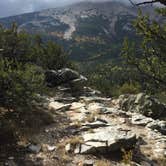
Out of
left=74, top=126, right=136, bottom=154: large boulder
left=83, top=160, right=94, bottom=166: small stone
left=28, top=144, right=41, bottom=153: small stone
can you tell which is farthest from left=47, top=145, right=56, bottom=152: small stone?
left=83, top=160, right=94, bottom=166: small stone

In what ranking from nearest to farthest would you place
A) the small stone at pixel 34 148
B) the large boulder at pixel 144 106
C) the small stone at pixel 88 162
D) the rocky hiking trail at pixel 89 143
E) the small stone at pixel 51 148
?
1. the small stone at pixel 88 162
2. the rocky hiking trail at pixel 89 143
3. the small stone at pixel 34 148
4. the small stone at pixel 51 148
5. the large boulder at pixel 144 106

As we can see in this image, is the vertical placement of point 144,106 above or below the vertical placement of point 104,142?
below

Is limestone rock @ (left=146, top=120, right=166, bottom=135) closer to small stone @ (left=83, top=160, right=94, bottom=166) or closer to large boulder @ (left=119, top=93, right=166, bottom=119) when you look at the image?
large boulder @ (left=119, top=93, right=166, bottom=119)

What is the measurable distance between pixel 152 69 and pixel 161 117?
16721 mm

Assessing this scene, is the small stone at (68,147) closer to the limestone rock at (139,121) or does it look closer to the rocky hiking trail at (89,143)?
the rocky hiking trail at (89,143)

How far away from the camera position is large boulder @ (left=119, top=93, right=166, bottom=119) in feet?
122

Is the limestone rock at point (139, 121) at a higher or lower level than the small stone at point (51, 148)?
lower

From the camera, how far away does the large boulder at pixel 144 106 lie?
3728 cm

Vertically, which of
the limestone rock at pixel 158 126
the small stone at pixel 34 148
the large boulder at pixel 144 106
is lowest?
the large boulder at pixel 144 106

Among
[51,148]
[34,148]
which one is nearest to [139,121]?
[51,148]

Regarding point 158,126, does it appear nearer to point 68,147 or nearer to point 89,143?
point 89,143

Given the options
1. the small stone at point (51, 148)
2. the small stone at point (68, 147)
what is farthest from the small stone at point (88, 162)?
the small stone at point (51, 148)

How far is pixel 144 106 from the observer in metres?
37.5

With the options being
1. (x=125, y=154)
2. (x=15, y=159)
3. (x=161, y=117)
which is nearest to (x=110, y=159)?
(x=125, y=154)
